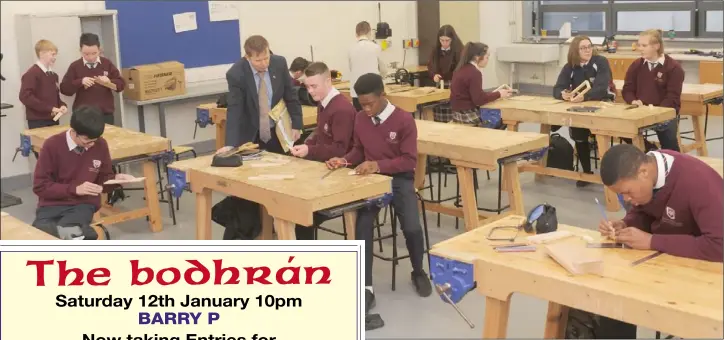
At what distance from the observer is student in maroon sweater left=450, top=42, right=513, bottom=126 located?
5.30 meters

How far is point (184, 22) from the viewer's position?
24.7ft

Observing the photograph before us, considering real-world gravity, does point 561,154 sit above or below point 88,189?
below

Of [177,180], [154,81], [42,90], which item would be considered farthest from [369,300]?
[154,81]

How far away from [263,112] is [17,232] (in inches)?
71.6

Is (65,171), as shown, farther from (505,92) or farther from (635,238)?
(505,92)

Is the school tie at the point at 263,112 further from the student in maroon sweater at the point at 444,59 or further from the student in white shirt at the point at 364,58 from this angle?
the student in white shirt at the point at 364,58

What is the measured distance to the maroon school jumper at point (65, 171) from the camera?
402 centimetres

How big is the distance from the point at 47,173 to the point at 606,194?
3.13 m

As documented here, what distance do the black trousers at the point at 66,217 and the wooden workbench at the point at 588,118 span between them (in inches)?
106

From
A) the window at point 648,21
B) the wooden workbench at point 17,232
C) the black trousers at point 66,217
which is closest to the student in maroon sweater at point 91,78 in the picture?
the black trousers at point 66,217

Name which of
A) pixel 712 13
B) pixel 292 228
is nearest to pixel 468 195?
pixel 292 228

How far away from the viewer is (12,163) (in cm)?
676

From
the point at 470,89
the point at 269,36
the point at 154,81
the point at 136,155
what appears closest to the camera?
the point at 136,155

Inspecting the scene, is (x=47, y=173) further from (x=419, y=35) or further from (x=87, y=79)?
(x=419, y=35)
